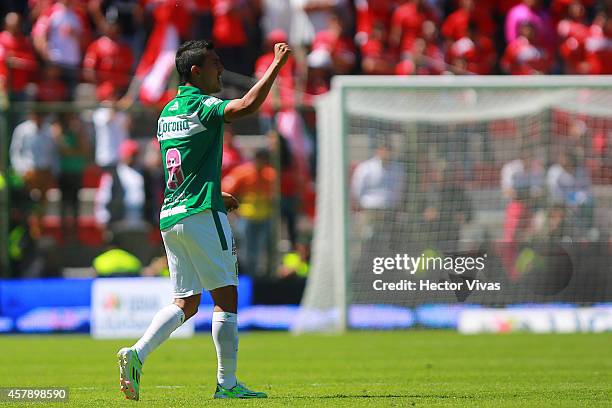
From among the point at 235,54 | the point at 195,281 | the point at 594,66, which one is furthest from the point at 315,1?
the point at 195,281

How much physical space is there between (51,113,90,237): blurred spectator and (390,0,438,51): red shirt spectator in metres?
6.39

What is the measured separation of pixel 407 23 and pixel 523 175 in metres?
5.79

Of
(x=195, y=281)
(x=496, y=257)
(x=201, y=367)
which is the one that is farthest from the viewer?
(x=496, y=257)

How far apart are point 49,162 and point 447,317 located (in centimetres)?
633

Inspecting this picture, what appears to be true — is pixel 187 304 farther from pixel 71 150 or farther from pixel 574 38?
pixel 574 38

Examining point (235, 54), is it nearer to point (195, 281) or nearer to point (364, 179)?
point (364, 179)

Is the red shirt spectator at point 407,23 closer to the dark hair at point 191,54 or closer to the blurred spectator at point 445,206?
the blurred spectator at point 445,206

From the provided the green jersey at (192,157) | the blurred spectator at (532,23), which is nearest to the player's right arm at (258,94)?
the green jersey at (192,157)

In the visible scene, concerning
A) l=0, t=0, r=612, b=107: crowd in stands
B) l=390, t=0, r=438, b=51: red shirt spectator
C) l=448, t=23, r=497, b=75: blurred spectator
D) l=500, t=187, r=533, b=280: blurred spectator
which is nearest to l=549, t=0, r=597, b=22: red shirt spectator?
l=0, t=0, r=612, b=107: crowd in stands

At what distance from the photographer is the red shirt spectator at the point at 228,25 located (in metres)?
21.4

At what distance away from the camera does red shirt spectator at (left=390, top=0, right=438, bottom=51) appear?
21.9 m

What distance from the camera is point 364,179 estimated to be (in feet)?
56.6

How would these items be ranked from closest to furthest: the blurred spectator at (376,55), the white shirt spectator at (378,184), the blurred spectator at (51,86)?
the white shirt spectator at (378,184), the blurred spectator at (51,86), the blurred spectator at (376,55)

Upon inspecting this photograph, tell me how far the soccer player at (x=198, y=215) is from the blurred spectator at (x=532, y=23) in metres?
14.4
